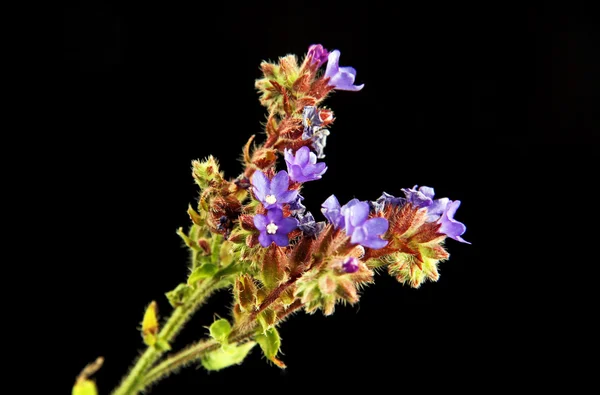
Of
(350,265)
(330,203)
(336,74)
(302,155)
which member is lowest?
(350,265)

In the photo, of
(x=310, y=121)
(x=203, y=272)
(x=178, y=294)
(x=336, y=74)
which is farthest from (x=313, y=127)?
(x=178, y=294)

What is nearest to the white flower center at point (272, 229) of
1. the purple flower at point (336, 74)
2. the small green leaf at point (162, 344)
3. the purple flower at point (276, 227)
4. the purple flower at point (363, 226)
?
the purple flower at point (276, 227)

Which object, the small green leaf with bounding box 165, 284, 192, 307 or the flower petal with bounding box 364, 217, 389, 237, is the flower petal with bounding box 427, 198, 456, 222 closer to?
the flower petal with bounding box 364, 217, 389, 237

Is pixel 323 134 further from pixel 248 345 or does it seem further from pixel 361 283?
pixel 248 345

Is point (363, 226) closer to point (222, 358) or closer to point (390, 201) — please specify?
point (390, 201)

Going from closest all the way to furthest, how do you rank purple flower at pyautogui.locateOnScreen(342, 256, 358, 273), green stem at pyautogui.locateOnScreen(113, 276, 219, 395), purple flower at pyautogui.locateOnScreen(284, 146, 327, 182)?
purple flower at pyautogui.locateOnScreen(342, 256, 358, 273) → purple flower at pyautogui.locateOnScreen(284, 146, 327, 182) → green stem at pyautogui.locateOnScreen(113, 276, 219, 395)

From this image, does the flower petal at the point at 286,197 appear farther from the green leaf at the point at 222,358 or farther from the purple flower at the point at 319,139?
the green leaf at the point at 222,358

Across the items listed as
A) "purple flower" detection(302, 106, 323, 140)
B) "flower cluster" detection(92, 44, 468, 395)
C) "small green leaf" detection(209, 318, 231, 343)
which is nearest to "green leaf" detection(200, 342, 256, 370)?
"flower cluster" detection(92, 44, 468, 395)
